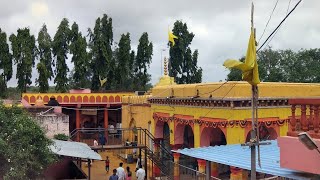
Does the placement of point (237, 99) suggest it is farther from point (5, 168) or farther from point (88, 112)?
point (88, 112)

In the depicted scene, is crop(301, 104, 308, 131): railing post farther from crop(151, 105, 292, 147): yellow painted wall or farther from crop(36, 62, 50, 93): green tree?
crop(36, 62, 50, 93): green tree

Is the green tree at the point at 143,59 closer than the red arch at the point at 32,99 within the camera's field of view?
No

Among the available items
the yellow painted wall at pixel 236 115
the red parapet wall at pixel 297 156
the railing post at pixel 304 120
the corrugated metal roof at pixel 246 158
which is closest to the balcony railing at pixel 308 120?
the railing post at pixel 304 120

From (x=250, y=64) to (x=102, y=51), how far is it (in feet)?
108

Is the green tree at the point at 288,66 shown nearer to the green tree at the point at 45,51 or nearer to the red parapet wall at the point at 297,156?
the green tree at the point at 45,51

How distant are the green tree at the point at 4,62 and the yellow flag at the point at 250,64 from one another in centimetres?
3348

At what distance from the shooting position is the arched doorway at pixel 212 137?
57.0ft

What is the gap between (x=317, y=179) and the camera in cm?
611

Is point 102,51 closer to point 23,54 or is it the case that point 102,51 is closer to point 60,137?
point 23,54

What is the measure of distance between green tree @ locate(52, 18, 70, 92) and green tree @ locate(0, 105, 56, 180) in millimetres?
27400

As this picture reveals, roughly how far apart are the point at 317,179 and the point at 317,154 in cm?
42

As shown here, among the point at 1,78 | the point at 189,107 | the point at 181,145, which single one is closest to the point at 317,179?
the point at 189,107

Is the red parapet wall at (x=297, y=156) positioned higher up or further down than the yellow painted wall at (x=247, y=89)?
further down

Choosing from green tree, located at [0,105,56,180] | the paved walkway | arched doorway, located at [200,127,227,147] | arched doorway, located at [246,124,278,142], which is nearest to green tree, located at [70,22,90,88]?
the paved walkway
